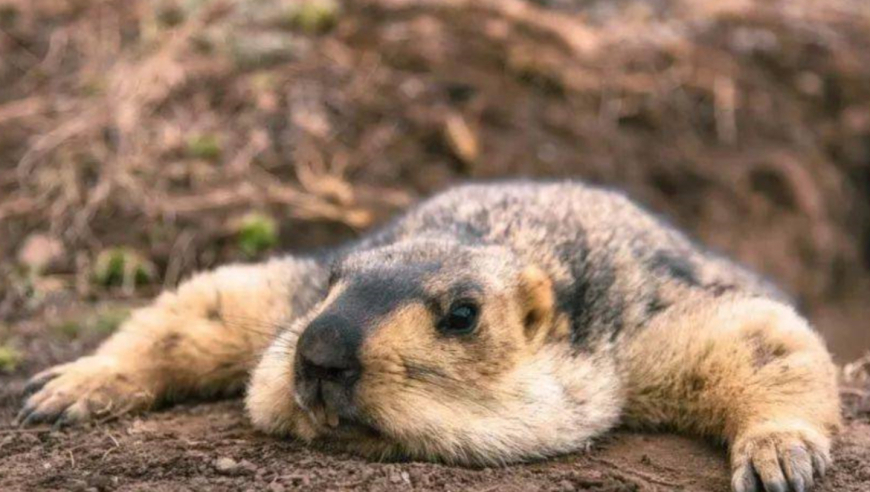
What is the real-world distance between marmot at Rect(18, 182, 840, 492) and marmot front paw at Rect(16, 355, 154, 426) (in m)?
0.01

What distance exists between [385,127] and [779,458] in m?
7.27

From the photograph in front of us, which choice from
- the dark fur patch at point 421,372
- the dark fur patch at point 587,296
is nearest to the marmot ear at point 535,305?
the dark fur patch at point 587,296

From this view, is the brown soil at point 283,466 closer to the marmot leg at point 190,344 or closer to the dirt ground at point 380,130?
the marmot leg at point 190,344

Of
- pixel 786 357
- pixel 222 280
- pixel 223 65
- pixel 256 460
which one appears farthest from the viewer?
pixel 223 65

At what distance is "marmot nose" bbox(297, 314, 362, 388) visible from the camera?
5387 millimetres

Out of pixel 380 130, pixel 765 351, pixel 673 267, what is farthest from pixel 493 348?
pixel 380 130

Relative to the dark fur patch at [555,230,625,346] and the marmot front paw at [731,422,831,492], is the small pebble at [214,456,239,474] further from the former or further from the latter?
the marmot front paw at [731,422,831,492]

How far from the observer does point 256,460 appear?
591cm

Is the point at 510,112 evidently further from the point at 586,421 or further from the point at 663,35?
the point at 586,421

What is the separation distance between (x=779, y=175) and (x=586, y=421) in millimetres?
8522

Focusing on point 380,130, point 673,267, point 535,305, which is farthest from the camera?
point 380,130

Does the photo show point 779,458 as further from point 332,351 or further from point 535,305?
point 332,351

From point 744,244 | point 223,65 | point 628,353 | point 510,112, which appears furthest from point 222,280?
point 744,244

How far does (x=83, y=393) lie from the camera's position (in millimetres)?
6746
